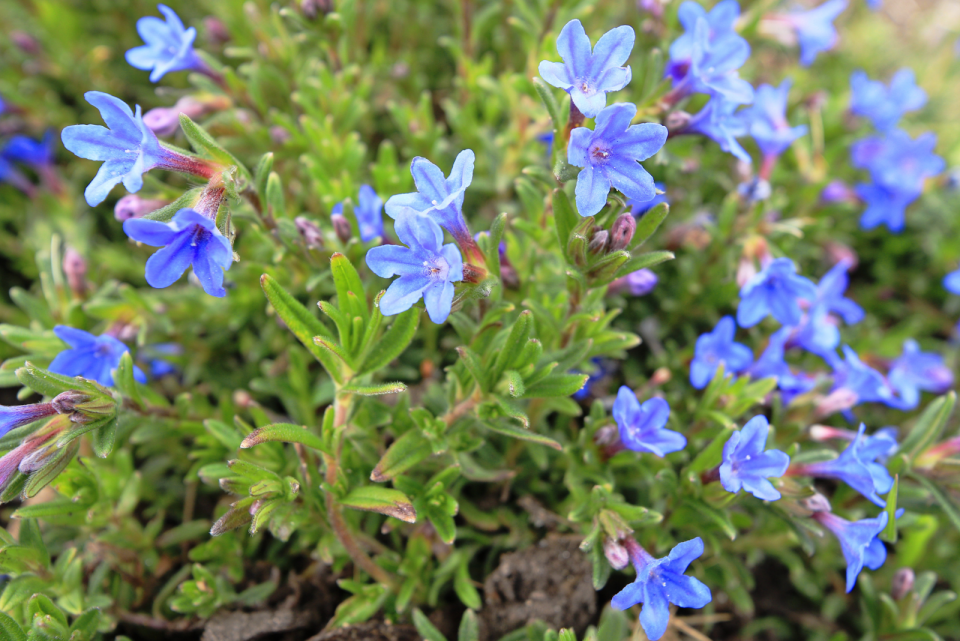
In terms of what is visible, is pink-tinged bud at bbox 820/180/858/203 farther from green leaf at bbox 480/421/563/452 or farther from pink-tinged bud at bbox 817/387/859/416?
green leaf at bbox 480/421/563/452

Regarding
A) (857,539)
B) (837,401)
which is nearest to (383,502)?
(857,539)

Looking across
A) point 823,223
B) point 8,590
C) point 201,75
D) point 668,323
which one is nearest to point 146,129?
point 201,75

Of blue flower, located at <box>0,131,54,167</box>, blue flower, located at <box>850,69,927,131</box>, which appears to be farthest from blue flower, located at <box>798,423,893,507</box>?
blue flower, located at <box>0,131,54,167</box>

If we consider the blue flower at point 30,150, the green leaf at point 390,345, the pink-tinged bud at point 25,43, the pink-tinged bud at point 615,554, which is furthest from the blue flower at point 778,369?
the pink-tinged bud at point 25,43

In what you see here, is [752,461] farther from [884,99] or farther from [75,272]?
[75,272]

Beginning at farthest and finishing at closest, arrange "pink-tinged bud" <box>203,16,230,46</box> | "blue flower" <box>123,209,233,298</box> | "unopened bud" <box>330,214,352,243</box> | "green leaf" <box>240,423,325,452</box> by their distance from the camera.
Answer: "pink-tinged bud" <box>203,16,230,46</box>, "unopened bud" <box>330,214,352,243</box>, "green leaf" <box>240,423,325,452</box>, "blue flower" <box>123,209,233,298</box>

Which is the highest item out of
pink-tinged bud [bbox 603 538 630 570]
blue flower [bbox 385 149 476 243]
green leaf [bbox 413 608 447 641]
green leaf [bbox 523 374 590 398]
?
blue flower [bbox 385 149 476 243]

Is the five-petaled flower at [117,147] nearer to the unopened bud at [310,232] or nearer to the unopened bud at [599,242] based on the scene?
the unopened bud at [310,232]
